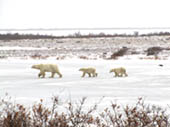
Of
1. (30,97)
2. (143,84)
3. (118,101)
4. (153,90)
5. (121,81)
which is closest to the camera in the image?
(118,101)

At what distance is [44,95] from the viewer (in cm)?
741

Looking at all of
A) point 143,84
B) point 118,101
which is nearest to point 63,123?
point 118,101

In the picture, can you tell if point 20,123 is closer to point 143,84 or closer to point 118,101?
point 118,101

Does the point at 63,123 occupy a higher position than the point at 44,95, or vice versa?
the point at 63,123

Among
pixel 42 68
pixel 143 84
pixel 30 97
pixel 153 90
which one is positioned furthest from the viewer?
pixel 42 68

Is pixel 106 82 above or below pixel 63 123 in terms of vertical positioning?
below

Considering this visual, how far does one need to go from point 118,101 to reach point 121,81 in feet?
12.4

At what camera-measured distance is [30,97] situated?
23.2 ft

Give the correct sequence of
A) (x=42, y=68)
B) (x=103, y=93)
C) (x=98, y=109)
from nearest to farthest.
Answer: (x=98, y=109) → (x=103, y=93) → (x=42, y=68)

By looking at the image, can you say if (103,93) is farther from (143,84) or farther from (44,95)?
(143,84)

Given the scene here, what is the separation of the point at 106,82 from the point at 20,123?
686 centimetres

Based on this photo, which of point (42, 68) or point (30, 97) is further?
point (42, 68)

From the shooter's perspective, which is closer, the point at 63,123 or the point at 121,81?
the point at 63,123

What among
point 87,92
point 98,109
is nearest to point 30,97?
point 87,92
